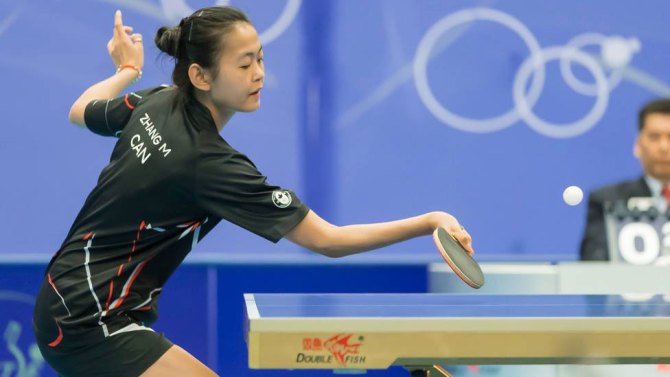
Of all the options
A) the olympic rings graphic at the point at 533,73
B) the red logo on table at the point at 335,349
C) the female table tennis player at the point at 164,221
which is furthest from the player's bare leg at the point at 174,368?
the olympic rings graphic at the point at 533,73

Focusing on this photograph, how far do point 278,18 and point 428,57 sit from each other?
74 cm

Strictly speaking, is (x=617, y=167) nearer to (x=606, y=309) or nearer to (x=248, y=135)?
(x=248, y=135)

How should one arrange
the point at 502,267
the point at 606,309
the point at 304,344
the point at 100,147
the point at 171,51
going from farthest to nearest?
1. the point at 100,147
2. the point at 502,267
3. the point at 171,51
4. the point at 606,309
5. the point at 304,344

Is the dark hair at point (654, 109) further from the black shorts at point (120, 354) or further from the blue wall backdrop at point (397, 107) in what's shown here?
the black shorts at point (120, 354)

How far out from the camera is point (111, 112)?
316 centimetres

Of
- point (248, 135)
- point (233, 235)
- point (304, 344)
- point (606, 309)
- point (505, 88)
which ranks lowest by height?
point (304, 344)

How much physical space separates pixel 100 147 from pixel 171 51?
2.55 m

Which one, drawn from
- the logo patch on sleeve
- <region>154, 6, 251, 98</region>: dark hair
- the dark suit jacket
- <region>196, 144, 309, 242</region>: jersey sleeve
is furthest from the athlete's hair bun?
the dark suit jacket

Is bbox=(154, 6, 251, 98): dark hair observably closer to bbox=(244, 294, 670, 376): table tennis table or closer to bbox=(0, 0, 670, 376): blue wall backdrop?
bbox=(244, 294, 670, 376): table tennis table

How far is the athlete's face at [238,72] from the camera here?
2.91 metres

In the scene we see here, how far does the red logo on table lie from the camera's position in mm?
2295

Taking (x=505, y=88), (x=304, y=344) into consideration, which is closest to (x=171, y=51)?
(x=304, y=344)

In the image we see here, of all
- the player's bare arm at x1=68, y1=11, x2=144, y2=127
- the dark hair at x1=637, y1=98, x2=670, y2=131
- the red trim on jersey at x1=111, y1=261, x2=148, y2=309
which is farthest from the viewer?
the dark hair at x1=637, y1=98, x2=670, y2=131

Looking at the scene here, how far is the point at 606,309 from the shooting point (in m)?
2.75
